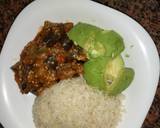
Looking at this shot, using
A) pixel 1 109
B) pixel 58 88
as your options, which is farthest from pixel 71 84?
pixel 1 109

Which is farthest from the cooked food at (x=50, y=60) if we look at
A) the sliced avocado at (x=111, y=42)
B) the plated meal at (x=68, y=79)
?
the sliced avocado at (x=111, y=42)

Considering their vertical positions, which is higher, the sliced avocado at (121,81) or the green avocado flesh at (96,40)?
the green avocado flesh at (96,40)

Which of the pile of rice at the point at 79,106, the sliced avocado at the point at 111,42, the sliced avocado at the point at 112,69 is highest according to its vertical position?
the sliced avocado at the point at 111,42

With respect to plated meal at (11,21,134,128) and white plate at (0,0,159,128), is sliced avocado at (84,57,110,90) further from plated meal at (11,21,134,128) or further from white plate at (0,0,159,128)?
white plate at (0,0,159,128)

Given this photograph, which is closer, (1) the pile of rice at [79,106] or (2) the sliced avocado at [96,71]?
(2) the sliced avocado at [96,71]

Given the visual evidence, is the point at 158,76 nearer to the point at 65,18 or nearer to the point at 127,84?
the point at 127,84

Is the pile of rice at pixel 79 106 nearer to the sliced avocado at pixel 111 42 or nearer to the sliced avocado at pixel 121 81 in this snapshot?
the sliced avocado at pixel 121 81

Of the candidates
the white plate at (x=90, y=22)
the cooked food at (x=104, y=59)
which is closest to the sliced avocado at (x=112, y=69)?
the cooked food at (x=104, y=59)
